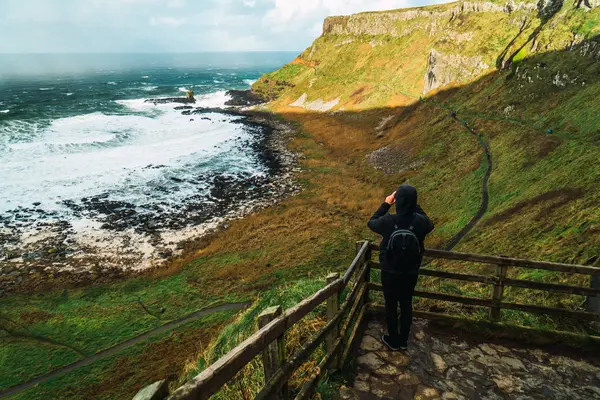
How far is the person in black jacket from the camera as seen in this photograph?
18.0 ft

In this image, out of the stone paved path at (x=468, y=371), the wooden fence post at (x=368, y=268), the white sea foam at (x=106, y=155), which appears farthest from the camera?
the white sea foam at (x=106, y=155)

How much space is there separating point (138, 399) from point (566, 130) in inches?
1113

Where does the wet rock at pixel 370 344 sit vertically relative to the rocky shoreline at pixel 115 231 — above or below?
above

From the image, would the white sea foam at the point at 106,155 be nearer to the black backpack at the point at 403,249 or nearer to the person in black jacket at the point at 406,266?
the person in black jacket at the point at 406,266

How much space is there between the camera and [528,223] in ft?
46.9

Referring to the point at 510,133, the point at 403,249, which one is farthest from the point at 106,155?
the point at 403,249

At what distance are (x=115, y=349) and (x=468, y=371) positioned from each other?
44.0ft

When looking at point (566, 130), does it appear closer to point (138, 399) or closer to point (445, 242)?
point (445, 242)

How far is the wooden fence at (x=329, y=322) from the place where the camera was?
285cm

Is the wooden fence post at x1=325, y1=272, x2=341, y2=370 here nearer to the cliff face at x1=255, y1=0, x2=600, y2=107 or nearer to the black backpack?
the black backpack

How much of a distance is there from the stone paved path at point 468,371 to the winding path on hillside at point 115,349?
408 inches

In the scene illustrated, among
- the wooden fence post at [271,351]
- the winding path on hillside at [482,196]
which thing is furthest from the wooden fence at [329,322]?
the winding path on hillside at [482,196]

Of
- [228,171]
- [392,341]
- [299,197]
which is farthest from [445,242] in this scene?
[228,171]

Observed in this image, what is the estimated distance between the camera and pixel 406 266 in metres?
5.55
